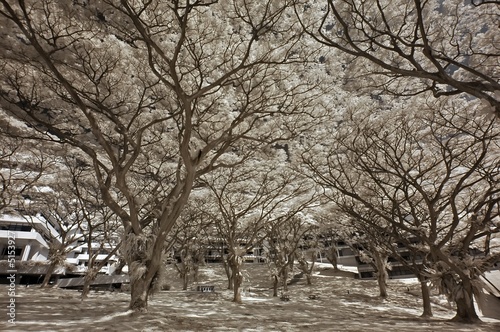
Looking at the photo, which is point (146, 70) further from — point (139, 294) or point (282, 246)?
point (282, 246)

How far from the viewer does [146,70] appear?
30.6 ft

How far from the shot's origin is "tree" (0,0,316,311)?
23.5ft

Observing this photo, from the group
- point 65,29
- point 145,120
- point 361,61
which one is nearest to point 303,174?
point 361,61

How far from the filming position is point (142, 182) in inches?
703

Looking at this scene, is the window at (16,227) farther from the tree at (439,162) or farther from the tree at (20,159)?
the tree at (439,162)

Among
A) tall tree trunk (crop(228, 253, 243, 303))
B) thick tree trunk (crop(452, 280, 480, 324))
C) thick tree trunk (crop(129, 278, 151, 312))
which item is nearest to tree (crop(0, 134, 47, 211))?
thick tree trunk (crop(129, 278, 151, 312))

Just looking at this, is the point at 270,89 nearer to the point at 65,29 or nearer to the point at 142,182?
the point at 65,29

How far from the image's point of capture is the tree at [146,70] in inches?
282

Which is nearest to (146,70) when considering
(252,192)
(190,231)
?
(252,192)

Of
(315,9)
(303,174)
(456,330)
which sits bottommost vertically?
(456,330)

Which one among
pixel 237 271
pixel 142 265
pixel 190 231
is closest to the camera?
pixel 142 265

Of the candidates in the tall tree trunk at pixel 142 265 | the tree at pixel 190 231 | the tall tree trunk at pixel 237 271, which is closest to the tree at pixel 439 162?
the tall tree trunk at pixel 237 271

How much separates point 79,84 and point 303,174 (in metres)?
10.6

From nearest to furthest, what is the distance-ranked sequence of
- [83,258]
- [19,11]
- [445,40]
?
[19,11]
[445,40]
[83,258]
